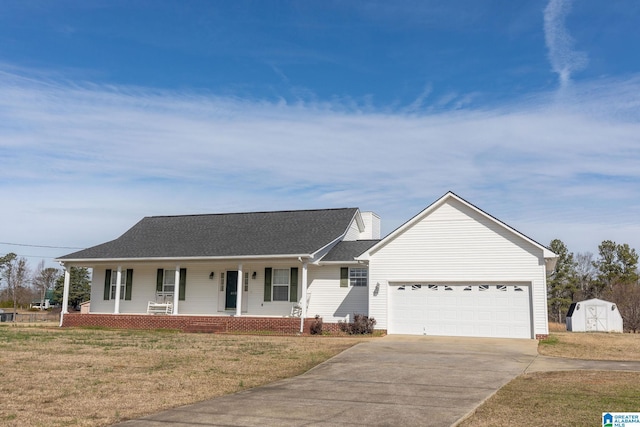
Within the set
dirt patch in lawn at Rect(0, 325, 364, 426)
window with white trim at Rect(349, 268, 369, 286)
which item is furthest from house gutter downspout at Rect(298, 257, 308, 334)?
dirt patch in lawn at Rect(0, 325, 364, 426)

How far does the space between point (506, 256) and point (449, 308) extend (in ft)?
10.2

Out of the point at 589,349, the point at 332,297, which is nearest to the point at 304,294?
the point at 332,297

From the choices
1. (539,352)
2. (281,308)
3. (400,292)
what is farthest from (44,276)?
(539,352)

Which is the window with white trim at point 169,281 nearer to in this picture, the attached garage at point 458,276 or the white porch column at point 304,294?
the white porch column at point 304,294

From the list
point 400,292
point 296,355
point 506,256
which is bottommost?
point 296,355

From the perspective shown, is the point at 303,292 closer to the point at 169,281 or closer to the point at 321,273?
the point at 321,273

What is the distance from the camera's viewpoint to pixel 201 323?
84.2 ft

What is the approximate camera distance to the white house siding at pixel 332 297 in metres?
26.3

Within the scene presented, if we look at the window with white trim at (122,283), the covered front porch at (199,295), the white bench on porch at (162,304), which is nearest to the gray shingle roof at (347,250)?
the covered front porch at (199,295)

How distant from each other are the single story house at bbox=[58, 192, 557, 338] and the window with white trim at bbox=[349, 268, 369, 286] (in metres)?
0.05

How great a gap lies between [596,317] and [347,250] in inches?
916

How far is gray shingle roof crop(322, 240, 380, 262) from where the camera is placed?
87.1ft

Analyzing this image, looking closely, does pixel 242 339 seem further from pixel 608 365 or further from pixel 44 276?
pixel 44 276

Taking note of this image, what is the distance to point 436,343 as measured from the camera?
2011cm
